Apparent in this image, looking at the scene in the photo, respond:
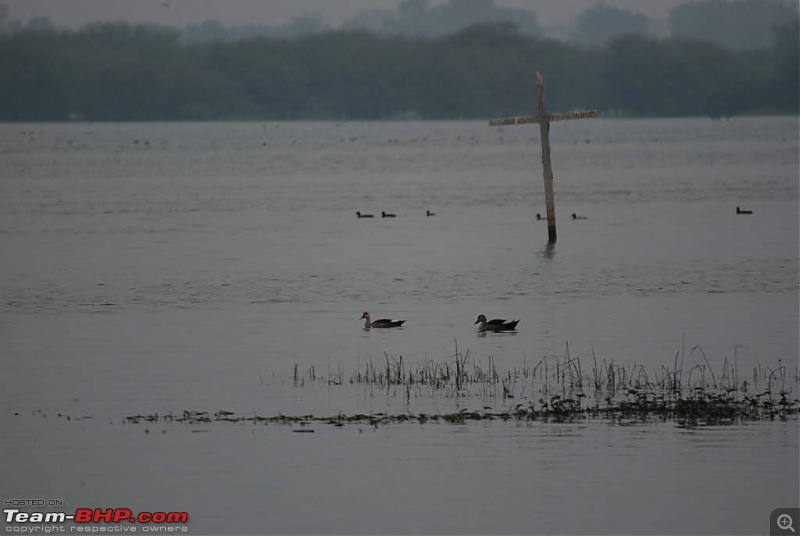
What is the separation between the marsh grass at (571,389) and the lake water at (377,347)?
0.95ft

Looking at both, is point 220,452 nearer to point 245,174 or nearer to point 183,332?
point 183,332

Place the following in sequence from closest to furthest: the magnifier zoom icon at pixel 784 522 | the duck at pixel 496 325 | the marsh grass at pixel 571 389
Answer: the magnifier zoom icon at pixel 784 522
the marsh grass at pixel 571 389
the duck at pixel 496 325

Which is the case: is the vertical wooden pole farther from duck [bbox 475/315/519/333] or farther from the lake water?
A: duck [bbox 475/315/519/333]

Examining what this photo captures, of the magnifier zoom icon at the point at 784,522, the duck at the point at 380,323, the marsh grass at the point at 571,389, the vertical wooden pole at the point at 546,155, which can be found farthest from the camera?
the vertical wooden pole at the point at 546,155

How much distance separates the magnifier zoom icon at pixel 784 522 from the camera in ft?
46.2

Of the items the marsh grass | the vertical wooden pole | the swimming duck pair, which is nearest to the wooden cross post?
the vertical wooden pole

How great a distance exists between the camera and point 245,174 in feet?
310

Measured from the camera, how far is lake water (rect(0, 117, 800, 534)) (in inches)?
589

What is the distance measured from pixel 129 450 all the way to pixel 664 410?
5.79 metres

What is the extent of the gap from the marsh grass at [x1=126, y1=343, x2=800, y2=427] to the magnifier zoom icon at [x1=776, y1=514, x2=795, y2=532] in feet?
10.3

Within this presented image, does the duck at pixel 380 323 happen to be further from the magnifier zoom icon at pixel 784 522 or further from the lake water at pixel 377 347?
the magnifier zoom icon at pixel 784 522

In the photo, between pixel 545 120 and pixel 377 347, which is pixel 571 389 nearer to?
pixel 377 347

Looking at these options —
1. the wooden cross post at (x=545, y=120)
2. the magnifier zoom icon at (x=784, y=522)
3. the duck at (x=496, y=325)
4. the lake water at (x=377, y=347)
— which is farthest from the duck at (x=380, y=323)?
the magnifier zoom icon at (x=784, y=522)

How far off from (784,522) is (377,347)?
10.3 metres
